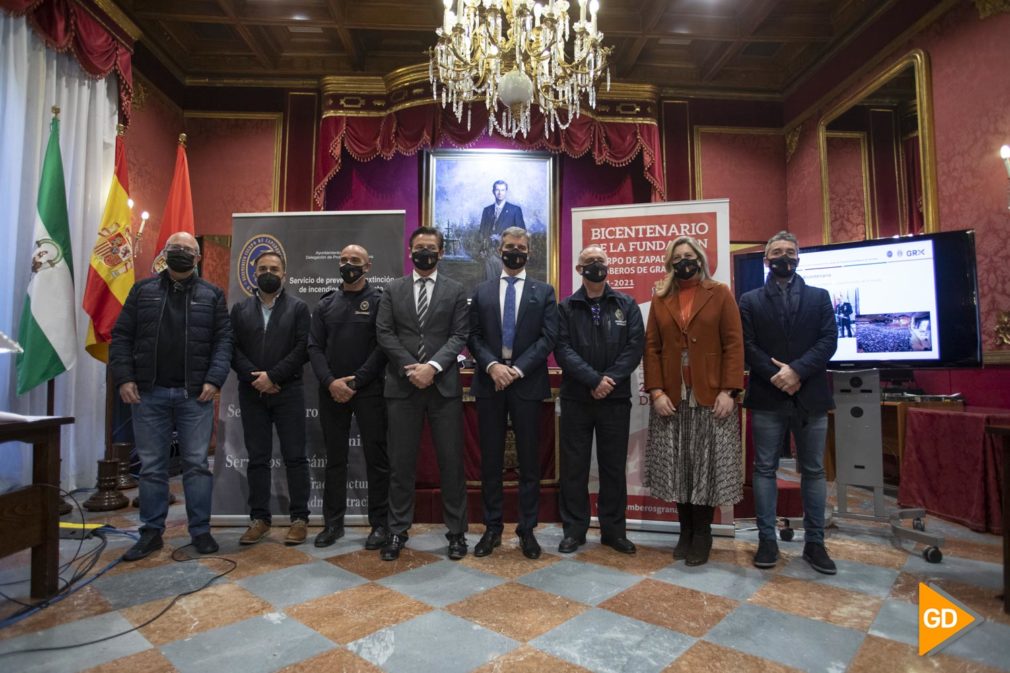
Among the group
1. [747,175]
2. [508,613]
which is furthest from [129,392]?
[747,175]

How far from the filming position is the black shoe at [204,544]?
2812 mm

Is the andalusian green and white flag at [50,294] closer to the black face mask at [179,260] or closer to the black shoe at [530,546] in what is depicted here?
the black face mask at [179,260]

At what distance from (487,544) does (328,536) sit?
85 centimetres

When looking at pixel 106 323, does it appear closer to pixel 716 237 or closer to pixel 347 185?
pixel 347 185

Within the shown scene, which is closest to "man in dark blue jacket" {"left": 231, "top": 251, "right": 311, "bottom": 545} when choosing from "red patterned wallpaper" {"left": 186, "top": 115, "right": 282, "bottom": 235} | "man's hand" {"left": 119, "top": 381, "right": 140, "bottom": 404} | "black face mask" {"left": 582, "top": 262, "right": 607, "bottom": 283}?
"man's hand" {"left": 119, "top": 381, "right": 140, "bottom": 404}

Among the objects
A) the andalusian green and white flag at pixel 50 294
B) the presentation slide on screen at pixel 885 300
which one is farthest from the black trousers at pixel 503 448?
the andalusian green and white flag at pixel 50 294

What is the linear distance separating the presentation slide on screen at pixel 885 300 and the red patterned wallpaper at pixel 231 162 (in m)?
5.73

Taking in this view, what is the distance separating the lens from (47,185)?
3.81 m

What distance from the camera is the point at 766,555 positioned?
8.73 ft

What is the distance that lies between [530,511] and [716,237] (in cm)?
192

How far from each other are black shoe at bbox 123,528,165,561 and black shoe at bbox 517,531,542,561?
1.81m

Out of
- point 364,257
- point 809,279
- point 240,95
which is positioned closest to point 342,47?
point 240,95

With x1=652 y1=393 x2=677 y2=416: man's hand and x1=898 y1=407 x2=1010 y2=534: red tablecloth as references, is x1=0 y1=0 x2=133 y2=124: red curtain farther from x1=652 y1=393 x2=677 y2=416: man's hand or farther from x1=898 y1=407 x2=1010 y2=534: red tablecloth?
x1=898 y1=407 x2=1010 y2=534: red tablecloth

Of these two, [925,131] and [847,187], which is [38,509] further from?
[847,187]
